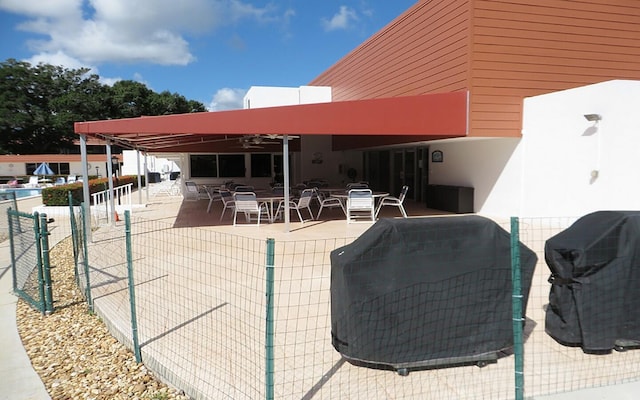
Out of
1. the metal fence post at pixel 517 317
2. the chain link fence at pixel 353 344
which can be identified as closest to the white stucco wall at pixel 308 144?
the chain link fence at pixel 353 344

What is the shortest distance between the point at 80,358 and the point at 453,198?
10.8m

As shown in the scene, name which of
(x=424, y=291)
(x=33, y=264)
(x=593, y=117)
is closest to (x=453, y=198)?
(x=593, y=117)

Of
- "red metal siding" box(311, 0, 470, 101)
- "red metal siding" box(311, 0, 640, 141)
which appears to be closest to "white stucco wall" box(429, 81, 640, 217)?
"red metal siding" box(311, 0, 640, 141)

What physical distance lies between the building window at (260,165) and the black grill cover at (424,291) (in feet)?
58.8

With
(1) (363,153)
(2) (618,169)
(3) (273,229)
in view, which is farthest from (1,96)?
(2) (618,169)

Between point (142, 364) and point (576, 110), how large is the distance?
9.98 m

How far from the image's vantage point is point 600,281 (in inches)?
127

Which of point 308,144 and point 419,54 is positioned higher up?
point 419,54

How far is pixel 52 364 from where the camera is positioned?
360cm

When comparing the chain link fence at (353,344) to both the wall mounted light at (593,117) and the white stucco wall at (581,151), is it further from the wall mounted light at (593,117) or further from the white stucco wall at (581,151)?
the wall mounted light at (593,117)

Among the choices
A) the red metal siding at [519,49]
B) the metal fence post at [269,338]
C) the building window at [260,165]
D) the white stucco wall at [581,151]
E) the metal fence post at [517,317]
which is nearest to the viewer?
the metal fence post at [269,338]

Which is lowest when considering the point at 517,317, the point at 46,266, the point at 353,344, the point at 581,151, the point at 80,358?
the point at 80,358

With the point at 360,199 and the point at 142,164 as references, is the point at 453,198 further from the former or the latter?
the point at 142,164

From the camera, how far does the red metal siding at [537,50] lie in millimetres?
10070
